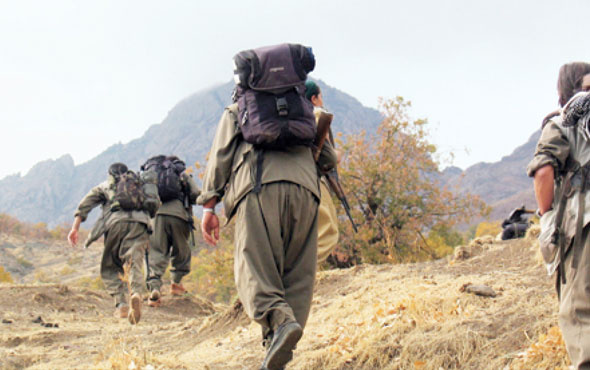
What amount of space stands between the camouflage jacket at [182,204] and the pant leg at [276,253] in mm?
6013

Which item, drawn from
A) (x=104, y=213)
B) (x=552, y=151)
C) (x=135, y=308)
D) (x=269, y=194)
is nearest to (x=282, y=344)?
(x=269, y=194)

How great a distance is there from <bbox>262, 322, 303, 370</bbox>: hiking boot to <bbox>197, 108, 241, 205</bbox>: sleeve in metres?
1.05

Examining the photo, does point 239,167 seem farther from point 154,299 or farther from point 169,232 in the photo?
point 154,299

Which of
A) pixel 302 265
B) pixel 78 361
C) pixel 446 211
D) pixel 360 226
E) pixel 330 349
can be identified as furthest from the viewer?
pixel 446 211

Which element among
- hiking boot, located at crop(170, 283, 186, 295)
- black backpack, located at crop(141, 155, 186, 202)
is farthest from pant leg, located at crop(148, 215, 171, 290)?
hiking boot, located at crop(170, 283, 186, 295)

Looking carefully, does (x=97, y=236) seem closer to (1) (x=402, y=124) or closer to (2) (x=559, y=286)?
(2) (x=559, y=286)

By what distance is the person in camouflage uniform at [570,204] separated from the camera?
9.95 ft

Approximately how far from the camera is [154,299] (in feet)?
32.3

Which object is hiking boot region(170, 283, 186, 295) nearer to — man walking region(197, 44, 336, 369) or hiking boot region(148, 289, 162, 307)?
hiking boot region(148, 289, 162, 307)

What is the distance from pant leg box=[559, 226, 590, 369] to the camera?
297cm

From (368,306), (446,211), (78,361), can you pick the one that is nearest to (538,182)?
(368,306)

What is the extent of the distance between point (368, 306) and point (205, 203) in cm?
240

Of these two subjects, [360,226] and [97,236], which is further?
[360,226]

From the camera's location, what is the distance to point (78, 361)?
5535 mm
